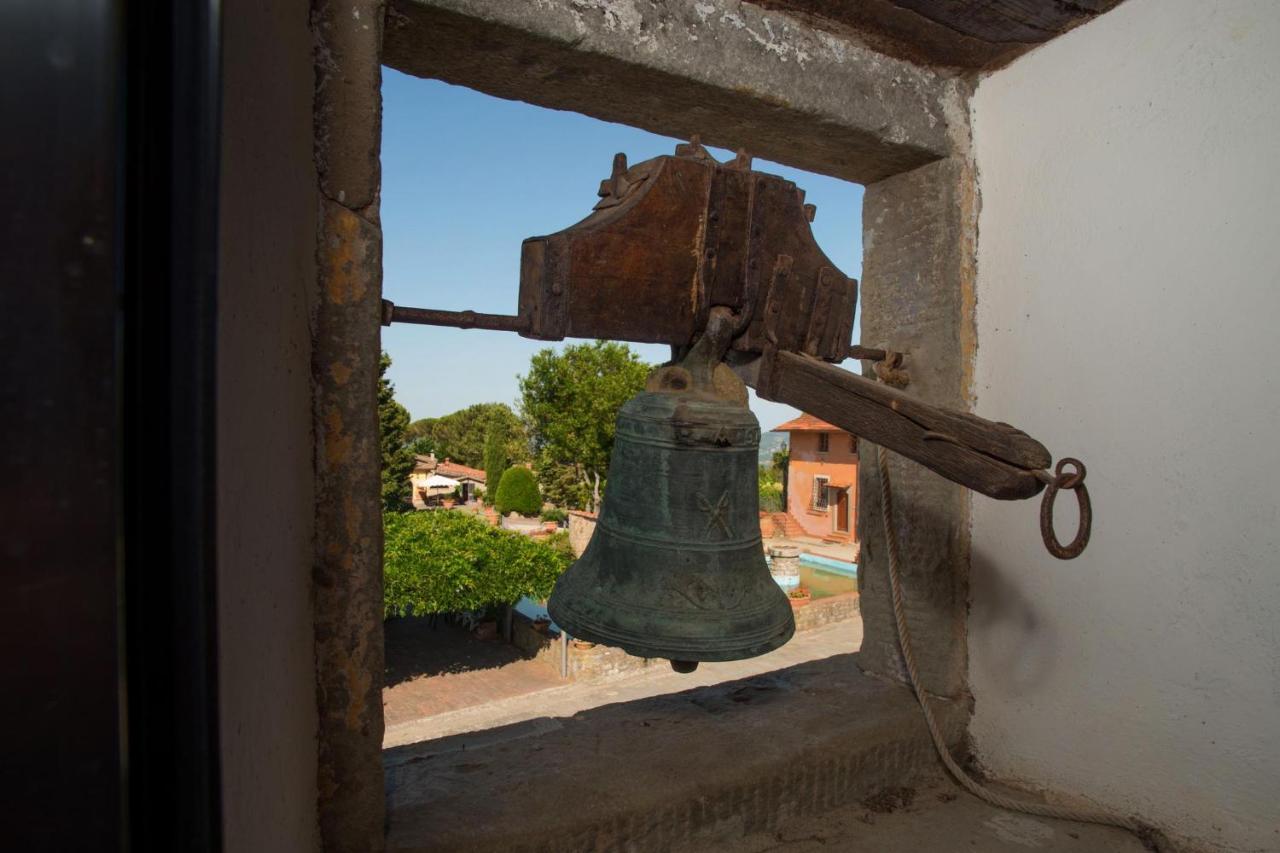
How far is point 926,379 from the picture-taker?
2.03 m

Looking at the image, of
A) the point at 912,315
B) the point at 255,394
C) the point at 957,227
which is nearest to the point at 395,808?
the point at 255,394

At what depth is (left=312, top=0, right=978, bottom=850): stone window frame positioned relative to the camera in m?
1.26

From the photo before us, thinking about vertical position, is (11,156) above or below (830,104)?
below

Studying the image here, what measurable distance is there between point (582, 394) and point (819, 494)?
6.80m

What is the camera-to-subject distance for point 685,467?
1.35 metres

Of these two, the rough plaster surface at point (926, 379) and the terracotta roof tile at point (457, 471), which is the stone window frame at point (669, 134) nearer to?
the rough plaster surface at point (926, 379)

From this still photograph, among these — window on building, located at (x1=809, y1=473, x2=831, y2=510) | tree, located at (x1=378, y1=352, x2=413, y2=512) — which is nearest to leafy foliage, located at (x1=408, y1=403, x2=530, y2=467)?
tree, located at (x1=378, y1=352, x2=413, y2=512)

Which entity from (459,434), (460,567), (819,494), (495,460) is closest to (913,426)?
(460,567)

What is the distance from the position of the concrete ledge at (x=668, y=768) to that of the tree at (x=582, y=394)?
15001 mm

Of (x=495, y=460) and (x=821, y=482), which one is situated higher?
(x=821, y=482)

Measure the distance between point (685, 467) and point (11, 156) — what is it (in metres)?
1.12

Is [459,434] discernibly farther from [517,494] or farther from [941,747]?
[941,747]

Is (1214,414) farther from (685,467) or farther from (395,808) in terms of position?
(395,808)

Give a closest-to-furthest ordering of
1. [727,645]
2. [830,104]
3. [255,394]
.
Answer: [255,394] → [727,645] → [830,104]
